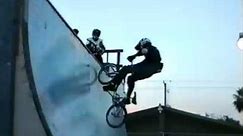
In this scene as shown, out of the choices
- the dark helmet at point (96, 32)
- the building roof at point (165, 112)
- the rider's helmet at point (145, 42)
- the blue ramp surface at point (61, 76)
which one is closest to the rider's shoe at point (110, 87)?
the blue ramp surface at point (61, 76)

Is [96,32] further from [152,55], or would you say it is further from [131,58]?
[152,55]

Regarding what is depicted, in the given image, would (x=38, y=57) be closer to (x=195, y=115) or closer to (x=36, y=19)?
(x=36, y=19)

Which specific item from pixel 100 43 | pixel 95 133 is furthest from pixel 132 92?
pixel 100 43

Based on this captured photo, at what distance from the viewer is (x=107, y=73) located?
1459 cm

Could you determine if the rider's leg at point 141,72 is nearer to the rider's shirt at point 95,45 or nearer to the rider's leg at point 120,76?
the rider's leg at point 120,76

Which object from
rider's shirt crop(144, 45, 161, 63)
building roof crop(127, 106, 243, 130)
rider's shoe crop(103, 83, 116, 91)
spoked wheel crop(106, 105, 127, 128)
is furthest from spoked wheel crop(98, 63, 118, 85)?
building roof crop(127, 106, 243, 130)

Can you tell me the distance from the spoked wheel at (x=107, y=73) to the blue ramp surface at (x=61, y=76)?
16.4 inches

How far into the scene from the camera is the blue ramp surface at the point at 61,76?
1071cm

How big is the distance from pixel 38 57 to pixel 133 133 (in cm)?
2194

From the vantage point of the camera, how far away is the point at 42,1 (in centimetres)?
1130

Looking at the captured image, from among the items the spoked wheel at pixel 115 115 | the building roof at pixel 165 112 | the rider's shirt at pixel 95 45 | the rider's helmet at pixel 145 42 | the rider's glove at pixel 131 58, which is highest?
the rider's shirt at pixel 95 45

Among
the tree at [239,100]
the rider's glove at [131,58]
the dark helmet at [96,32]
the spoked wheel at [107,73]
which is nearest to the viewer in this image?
the rider's glove at [131,58]

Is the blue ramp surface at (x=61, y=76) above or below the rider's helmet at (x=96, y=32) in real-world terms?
below

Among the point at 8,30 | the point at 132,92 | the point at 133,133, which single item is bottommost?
the point at 133,133
